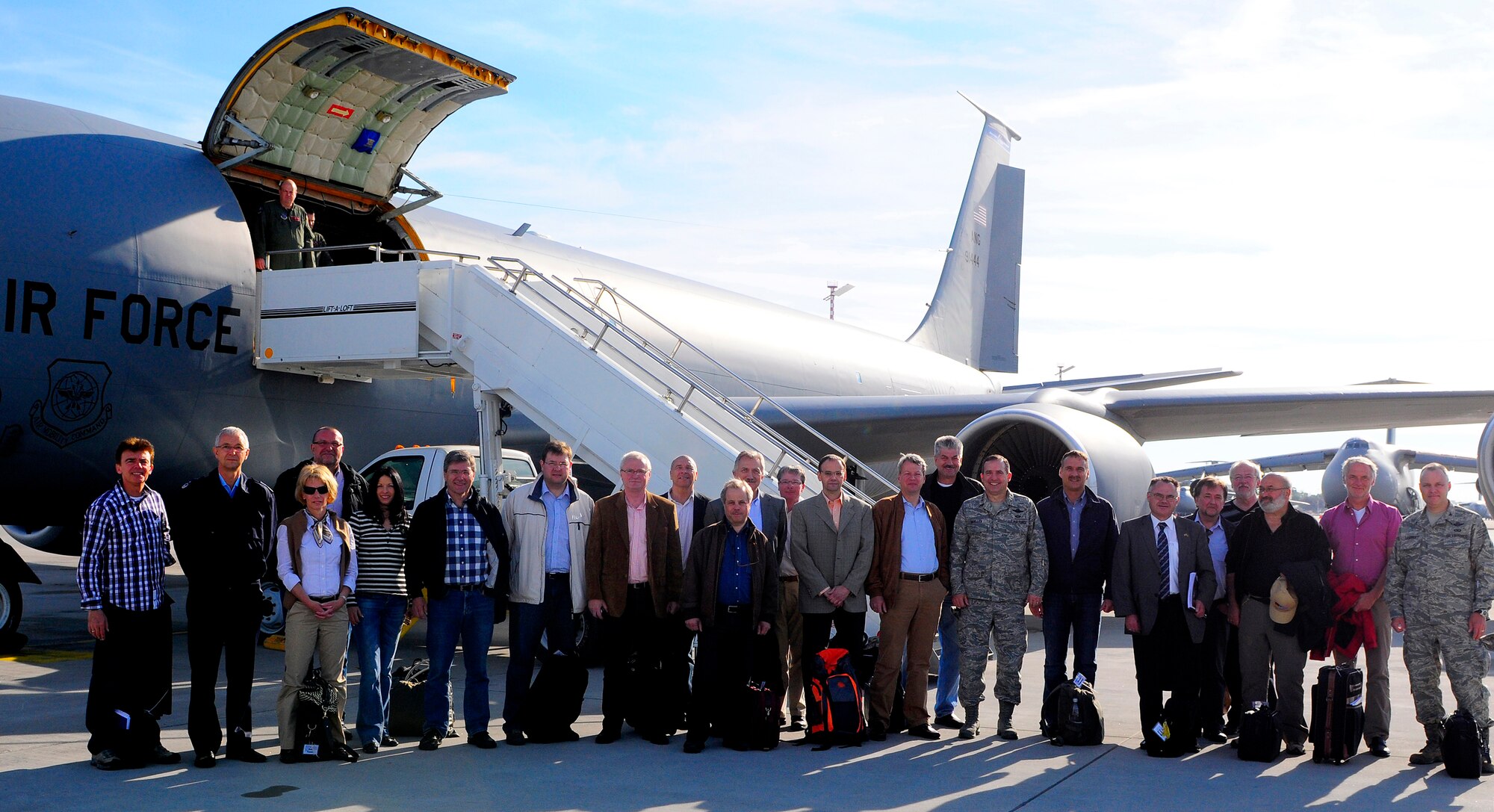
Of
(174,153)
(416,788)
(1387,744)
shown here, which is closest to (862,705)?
(416,788)

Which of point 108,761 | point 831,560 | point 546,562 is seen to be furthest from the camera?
point 831,560

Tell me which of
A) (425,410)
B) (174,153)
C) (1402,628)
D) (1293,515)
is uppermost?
(174,153)

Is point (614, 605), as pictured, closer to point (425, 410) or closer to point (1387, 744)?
point (1387, 744)

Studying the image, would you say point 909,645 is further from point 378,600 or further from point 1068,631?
point 378,600

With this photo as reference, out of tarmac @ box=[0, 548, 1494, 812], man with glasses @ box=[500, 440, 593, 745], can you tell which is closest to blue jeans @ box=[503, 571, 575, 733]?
man with glasses @ box=[500, 440, 593, 745]

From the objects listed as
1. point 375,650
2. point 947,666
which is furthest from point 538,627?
point 947,666

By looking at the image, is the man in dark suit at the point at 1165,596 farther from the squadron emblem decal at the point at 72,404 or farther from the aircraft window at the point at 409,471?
the squadron emblem decal at the point at 72,404

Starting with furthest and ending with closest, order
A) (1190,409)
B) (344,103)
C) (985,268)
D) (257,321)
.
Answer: (985,268), (1190,409), (344,103), (257,321)

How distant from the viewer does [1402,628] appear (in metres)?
5.58

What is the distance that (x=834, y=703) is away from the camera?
570 centimetres

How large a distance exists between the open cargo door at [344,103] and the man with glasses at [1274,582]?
630cm

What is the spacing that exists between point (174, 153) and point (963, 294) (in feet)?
48.0

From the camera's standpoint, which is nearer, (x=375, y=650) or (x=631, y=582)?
(x=375, y=650)

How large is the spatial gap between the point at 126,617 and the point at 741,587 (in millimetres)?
2671
